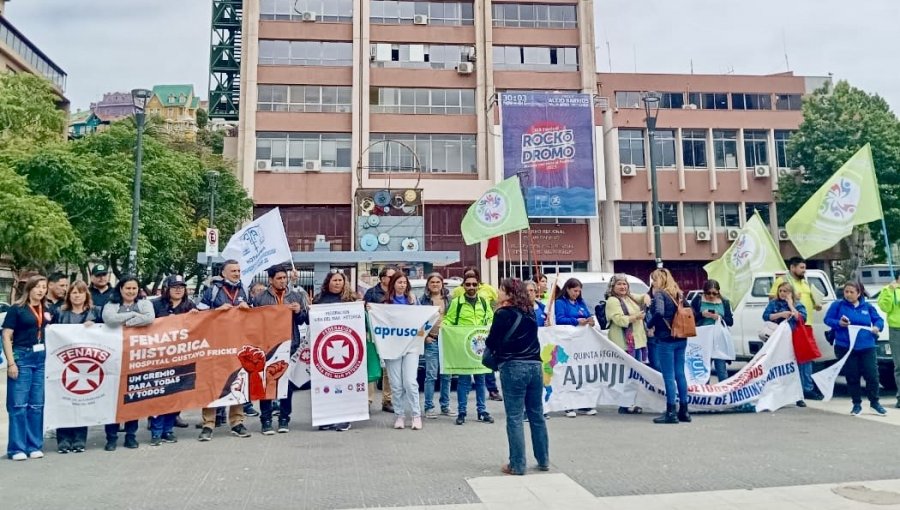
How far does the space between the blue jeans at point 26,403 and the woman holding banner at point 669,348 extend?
7.14 metres

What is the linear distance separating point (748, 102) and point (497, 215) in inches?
1316

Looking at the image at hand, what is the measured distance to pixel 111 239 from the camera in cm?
2202

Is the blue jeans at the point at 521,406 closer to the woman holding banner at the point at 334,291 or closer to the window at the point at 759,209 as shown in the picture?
the woman holding banner at the point at 334,291

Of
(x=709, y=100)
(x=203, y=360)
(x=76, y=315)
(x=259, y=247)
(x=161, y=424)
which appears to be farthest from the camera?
(x=709, y=100)

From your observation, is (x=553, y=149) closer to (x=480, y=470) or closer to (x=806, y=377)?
(x=806, y=377)

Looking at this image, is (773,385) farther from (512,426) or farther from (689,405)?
(512,426)

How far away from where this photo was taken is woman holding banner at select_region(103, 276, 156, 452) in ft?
24.2

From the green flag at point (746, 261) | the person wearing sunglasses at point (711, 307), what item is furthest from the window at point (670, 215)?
the person wearing sunglasses at point (711, 307)

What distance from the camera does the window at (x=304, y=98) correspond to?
38031 mm

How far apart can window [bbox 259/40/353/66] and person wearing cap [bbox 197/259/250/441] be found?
3270 centimetres

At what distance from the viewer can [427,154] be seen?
38.6 m

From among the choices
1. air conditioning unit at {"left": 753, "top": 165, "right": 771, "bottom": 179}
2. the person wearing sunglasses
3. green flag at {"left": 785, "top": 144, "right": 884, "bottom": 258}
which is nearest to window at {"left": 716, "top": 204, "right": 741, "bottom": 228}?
air conditioning unit at {"left": 753, "top": 165, "right": 771, "bottom": 179}

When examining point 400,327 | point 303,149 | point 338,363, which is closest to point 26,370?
point 338,363

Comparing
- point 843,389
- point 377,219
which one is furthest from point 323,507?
point 377,219
